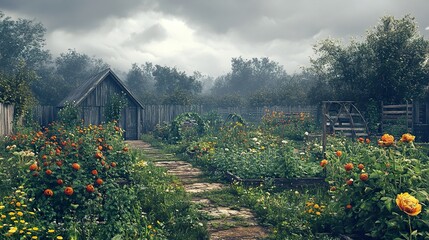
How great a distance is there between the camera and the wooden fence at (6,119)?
13.6m

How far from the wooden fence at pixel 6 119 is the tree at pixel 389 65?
58.7 ft

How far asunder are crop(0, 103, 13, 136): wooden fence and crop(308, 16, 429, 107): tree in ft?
58.7

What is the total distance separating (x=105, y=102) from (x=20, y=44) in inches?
1245

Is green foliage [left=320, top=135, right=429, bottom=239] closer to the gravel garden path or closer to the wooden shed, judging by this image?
the gravel garden path

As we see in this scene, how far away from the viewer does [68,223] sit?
4.47m

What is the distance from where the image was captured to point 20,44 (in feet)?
154

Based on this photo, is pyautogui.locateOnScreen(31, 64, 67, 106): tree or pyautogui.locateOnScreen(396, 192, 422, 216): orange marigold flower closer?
pyautogui.locateOnScreen(396, 192, 422, 216): orange marigold flower

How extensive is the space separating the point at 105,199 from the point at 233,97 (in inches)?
1741

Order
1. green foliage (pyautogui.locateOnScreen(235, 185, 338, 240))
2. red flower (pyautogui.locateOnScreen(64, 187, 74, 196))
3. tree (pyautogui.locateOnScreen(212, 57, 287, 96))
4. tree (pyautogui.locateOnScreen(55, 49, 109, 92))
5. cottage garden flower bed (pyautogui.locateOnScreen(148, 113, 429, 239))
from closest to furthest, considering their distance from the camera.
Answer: cottage garden flower bed (pyautogui.locateOnScreen(148, 113, 429, 239)) < red flower (pyautogui.locateOnScreen(64, 187, 74, 196)) < green foliage (pyautogui.locateOnScreen(235, 185, 338, 240)) < tree (pyautogui.locateOnScreen(55, 49, 109, 92)) < tree (pyautogui.locateOnScreen(212, 57, 287, 96))

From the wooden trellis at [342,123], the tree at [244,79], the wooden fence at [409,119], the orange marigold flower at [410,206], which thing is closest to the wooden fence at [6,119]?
the wooden trellis at [342,123]

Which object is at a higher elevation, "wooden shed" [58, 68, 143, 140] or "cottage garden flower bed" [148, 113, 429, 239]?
"wooden shed" [58, 68, 143, 140]

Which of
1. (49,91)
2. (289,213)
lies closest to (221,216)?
(289,213)

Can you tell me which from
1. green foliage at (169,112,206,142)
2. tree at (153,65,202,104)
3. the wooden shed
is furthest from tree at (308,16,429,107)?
tree at (153,65,202,104)

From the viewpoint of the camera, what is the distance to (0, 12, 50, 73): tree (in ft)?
146
